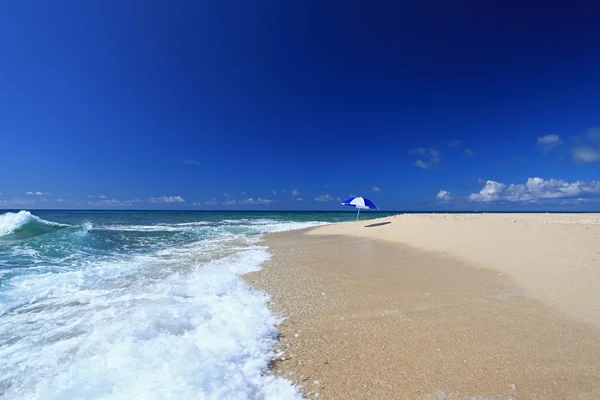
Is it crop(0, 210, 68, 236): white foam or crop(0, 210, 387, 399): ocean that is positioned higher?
crop(0, 210, 68, 236): white foam

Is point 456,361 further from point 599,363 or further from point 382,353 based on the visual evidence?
point 599,363

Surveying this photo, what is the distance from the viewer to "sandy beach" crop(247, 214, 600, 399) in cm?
285

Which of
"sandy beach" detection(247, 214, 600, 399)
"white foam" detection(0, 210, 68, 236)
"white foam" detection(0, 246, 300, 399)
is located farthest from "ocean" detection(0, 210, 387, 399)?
"white foam" detection(0, 210, 68, 236)

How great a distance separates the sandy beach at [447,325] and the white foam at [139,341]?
501mm

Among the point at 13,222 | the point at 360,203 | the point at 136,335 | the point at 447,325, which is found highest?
the point at 360,203

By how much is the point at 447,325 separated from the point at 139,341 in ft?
14.9

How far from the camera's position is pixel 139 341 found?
3873mm

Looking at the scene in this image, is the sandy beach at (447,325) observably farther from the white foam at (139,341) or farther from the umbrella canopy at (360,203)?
the umbrella canopy at (360,203)

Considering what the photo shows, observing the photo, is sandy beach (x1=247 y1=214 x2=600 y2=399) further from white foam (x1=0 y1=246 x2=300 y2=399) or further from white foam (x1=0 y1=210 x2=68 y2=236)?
white foam (x1=0 y1=210 x2=68 y2=236)

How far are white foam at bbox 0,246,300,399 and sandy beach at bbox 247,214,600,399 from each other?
0.50 m

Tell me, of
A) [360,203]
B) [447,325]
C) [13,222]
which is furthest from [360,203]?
[13,222]

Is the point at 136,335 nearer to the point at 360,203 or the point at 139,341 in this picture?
the point at 139,341

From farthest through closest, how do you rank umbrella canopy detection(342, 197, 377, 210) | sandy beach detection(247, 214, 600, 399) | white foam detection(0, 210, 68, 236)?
umbrella canopy detection(342, 197, 377, 210)
white foam detection(0, 210, 68, 236)
sandy beach detection(247, 214, 600, 399)

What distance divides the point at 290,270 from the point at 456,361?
564 cm
